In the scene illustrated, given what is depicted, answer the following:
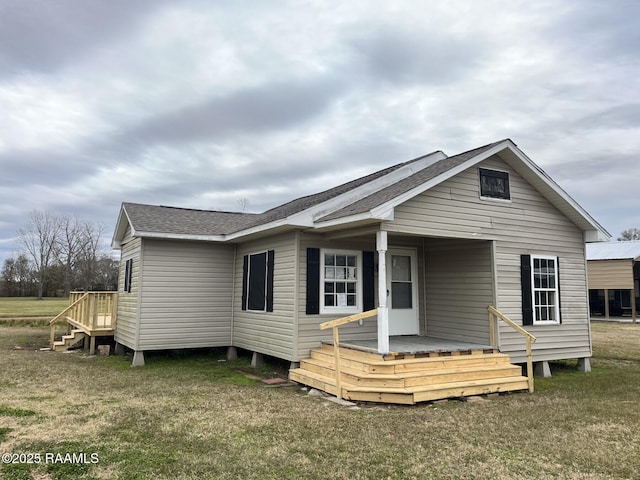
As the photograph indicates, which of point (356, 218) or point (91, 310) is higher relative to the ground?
point (356, 218)

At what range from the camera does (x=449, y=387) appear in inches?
269

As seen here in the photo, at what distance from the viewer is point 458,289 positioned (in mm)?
9523

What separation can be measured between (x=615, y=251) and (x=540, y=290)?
1968 cm

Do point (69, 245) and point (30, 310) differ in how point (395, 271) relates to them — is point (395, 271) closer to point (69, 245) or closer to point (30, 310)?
point (30, 310)

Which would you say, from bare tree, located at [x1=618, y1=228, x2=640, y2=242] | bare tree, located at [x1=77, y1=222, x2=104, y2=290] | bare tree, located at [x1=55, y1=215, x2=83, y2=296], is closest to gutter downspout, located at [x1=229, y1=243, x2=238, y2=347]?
bare tree, located at [x1=77, y1=222, x2=104, y2=290]

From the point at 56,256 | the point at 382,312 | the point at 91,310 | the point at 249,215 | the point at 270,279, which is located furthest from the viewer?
the point at 56,256

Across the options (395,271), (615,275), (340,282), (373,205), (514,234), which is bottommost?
(340,282)

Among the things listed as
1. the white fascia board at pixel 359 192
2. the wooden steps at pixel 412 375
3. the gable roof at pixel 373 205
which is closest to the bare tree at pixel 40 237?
the gable roof at pixel 373 205

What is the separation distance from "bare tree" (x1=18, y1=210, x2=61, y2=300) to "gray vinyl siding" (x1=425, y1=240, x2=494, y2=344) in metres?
49.7

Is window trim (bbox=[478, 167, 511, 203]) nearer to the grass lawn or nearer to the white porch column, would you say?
the white porch column

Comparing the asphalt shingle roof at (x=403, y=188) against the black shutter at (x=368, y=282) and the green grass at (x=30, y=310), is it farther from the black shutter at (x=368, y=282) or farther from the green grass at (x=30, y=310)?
the green grass at (x=30, y=310)

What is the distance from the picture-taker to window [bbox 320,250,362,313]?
29.5 ft

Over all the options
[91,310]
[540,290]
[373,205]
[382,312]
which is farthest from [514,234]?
[91,310]

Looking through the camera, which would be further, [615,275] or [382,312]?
[615,275]
